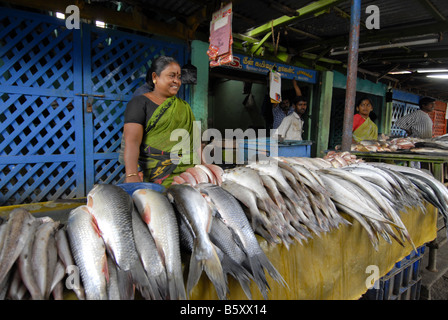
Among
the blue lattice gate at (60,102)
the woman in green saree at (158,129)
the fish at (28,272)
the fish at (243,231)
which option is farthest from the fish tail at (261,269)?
the blue lattice gate at (60,102)

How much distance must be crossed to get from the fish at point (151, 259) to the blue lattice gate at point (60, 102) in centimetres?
365

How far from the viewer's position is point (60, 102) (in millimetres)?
3953

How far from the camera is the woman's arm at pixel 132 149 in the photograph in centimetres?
246

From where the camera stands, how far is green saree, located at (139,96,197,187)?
8.68 ft

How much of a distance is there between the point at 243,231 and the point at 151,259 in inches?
18.0

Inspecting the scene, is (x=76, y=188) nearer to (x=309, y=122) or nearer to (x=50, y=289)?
(x=50, y=289)

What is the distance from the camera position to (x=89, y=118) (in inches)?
165

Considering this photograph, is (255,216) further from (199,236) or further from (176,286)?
(176,286)

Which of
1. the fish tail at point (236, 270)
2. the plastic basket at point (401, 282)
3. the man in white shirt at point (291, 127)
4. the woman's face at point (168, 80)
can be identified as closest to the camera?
the fish tail at point (236, 270)

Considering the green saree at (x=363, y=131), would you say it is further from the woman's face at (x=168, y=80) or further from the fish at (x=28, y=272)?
the fish at (x=28, y=272)

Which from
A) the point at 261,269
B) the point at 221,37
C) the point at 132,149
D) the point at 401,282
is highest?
the point at 221,37

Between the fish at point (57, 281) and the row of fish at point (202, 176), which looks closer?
the fish at point (57, 281)

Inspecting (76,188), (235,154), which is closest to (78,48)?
(76,188)

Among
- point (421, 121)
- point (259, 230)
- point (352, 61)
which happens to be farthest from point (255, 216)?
point (421, 121)
